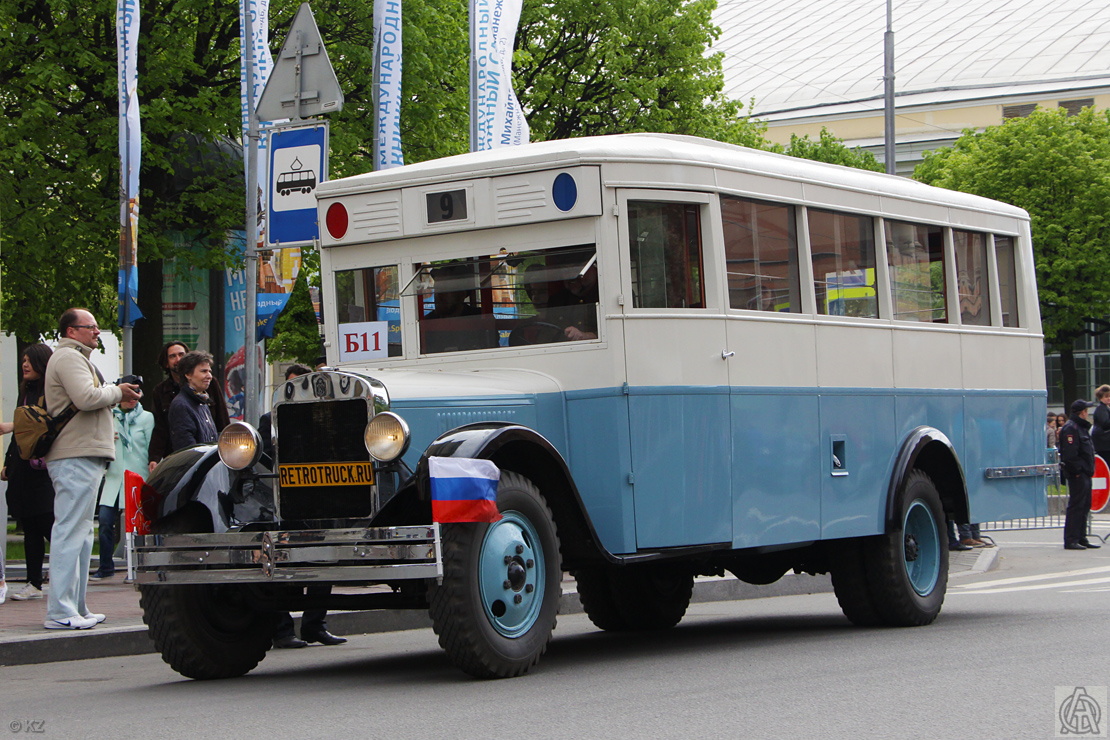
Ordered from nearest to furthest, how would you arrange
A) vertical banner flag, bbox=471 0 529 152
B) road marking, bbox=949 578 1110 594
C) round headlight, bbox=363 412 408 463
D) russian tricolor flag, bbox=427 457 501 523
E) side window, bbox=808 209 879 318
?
russian tricolor flag, bbox=427 457 501 523 → round headlight, bbox=363 412 408 463 → side window, bbox=808 209 879 318 → road marking, bbox=949 578 1110 594 → vertical banner flag, bbox=471 0 529 152

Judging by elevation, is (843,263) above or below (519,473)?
above

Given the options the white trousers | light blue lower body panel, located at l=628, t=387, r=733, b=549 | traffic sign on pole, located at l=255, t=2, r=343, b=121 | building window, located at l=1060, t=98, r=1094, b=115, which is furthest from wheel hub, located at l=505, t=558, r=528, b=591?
building window, located at l=1060, t=98, r=1094, b=115

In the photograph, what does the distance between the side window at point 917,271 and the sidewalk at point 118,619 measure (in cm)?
376

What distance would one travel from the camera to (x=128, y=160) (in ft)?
51.1

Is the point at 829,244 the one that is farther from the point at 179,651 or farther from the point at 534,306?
the point at 179,651

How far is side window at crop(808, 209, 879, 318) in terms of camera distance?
32.3 feet

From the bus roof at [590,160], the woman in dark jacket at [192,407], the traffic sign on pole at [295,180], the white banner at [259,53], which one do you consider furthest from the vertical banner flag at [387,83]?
the bus roof at [590,160]

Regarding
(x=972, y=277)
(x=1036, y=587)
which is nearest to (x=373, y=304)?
(x=972, y=277)

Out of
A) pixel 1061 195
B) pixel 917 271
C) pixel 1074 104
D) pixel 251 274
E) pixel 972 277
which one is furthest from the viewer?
pixel 1074 104

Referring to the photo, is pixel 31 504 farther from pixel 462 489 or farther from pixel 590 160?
pixel 462 489

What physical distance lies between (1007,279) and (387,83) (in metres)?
7.96

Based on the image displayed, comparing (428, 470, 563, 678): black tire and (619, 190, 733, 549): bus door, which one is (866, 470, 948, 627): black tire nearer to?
(619, 190, 733, 549): bus door

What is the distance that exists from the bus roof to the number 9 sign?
0.79 meters

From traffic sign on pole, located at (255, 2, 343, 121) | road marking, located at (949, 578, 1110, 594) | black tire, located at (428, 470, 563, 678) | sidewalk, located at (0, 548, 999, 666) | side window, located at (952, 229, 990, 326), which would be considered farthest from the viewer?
road marking, located at (949, 578, 1110, 594)
